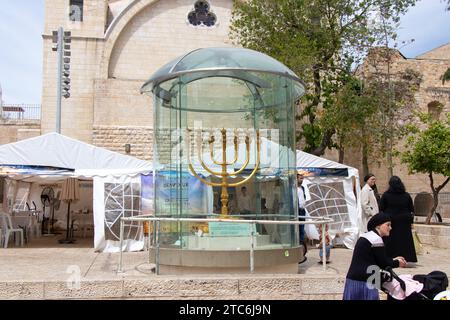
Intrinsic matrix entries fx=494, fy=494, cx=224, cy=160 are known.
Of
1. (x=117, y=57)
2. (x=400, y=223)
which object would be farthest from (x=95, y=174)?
(x=117, y=57)

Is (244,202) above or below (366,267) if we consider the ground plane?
above

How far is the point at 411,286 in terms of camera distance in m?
4.13

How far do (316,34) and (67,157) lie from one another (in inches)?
359

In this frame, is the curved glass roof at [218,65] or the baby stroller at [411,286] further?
the curved glass roof at [218,65]

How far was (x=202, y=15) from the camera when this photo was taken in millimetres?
23531

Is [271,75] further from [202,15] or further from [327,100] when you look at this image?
[202,15]

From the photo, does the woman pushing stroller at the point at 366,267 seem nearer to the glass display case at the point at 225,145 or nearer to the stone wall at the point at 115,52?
the glass display case at the point at 225,145

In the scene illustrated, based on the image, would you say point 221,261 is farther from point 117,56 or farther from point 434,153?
point 117,56

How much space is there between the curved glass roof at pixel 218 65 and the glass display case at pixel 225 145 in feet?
0.05

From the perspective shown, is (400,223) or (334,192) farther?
(334,192)

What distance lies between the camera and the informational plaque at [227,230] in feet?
22.1

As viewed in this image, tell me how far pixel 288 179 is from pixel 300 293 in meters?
2.25

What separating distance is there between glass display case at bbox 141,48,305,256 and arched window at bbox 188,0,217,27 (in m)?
15.6

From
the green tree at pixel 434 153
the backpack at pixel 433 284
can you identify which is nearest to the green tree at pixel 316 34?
the green tree at pixel 434 153
